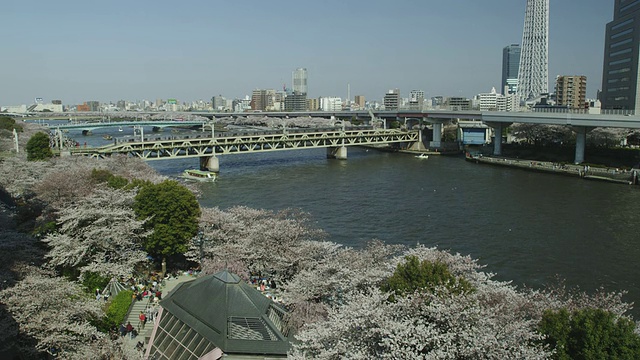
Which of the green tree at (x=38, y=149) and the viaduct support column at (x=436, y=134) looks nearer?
the green tree at (x=38, y=149)

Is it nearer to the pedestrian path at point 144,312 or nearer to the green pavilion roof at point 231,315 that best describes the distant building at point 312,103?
the pedestrian path at point 144,312

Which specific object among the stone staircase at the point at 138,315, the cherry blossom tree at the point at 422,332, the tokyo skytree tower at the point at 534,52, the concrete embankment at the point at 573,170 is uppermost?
the tokyo skytree tower at the point at 534,52

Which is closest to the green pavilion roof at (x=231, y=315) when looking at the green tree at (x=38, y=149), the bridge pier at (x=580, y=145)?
the green tree at (x=38, y=149)

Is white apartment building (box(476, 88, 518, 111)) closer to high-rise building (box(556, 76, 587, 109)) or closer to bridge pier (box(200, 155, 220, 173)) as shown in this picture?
high-rise building (box(556, 76, 587, 109))

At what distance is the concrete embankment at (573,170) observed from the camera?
27734 millimetres

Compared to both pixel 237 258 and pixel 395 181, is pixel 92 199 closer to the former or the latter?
pixel 237 258

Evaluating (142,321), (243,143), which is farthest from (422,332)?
(243,143)

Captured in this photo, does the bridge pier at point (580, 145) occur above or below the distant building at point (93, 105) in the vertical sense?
below

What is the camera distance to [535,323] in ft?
25.1

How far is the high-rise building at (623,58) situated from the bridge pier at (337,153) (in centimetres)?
2755

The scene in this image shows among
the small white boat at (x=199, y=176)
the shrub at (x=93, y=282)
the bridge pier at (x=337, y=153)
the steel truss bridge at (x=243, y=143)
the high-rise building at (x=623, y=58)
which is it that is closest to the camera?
the shrub at (x=93, y=282)

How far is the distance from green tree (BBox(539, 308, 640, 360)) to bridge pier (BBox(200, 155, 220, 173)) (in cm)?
2691

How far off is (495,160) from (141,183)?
26.6 meters

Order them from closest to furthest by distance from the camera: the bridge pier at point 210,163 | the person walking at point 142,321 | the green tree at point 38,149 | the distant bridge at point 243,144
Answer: the person walking at point 142,321 < the green tree at point 38,149 < the distant bridge at point 243,144 < the bridge pier at point 210,163
